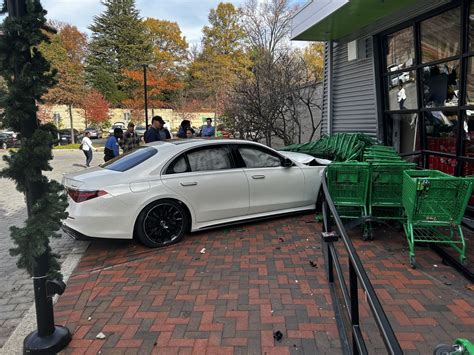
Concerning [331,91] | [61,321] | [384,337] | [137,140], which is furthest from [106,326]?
[331,91]

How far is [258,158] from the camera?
19.7 feet

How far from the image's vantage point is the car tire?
16.2 feet

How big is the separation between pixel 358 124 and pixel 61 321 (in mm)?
7708

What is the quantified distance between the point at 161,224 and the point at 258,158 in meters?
1.90

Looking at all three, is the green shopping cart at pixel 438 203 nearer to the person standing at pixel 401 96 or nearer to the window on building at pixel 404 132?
the window on building at pixel 404 132

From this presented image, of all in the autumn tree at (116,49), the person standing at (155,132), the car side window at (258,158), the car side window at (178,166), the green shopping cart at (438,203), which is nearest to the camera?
the green shopping cart at (438,203)

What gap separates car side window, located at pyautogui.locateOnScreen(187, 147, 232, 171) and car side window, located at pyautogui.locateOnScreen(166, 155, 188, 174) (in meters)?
0.10

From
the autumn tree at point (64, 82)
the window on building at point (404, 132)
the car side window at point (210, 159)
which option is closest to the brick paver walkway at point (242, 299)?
the car side window at point (210, 159)

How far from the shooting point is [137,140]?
991 centimetres

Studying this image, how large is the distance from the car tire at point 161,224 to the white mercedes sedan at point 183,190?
1 centimetres

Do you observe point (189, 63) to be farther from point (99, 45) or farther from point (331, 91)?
point (331, 91)

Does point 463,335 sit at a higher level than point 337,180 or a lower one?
lower

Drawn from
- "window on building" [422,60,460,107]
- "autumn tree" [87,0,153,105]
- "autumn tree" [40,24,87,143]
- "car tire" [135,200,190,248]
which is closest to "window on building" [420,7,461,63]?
"window on building" [422,60,460,107]

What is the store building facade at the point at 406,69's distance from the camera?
5641 mm
